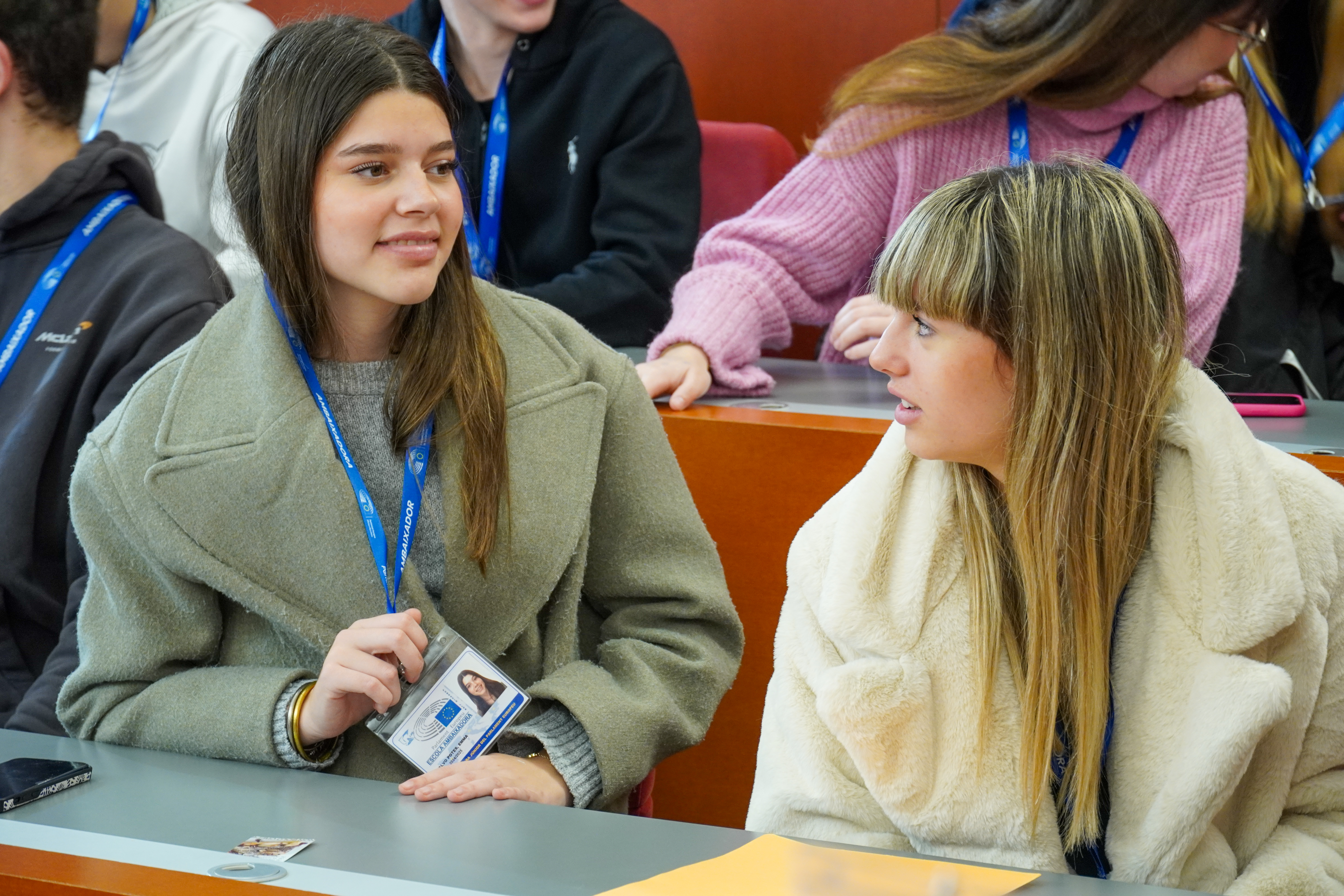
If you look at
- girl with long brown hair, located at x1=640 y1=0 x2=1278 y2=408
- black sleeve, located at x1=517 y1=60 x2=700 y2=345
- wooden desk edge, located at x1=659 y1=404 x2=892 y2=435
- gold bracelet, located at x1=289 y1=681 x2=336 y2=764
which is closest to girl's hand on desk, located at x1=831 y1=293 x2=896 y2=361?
girl with long brown hair, located at x1=640 y1=0 x2=1278 y2=408

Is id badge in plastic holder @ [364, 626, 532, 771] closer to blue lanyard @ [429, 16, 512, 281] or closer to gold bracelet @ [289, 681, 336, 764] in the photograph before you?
gold bracelet @ [289, 681, 336, 764]

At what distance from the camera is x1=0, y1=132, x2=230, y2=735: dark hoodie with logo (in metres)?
1.76

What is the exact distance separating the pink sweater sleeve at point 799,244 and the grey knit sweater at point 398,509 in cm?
73

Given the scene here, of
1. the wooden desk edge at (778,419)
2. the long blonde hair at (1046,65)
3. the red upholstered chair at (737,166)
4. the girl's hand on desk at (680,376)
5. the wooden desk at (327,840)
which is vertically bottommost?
the wooden desk at (327,840)

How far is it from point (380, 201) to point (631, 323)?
3.82ft

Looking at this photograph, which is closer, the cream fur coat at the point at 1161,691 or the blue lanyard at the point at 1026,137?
the cream fur coat at the point at 1161,691

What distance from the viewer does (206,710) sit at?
1342 millimetres

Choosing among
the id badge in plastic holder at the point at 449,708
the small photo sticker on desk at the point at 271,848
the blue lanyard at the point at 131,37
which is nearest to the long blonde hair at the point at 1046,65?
the id badge in plastic holder at the point at 449,708

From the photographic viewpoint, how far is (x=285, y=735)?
1321 millimetres

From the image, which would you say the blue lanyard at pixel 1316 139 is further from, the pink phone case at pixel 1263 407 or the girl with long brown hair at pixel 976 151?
the pink phone case at pixel 1263 407

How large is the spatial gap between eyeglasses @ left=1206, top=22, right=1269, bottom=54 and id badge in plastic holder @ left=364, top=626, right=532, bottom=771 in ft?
4.92

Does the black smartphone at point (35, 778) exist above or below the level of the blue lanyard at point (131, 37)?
below

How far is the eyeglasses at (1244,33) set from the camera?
6.66ft

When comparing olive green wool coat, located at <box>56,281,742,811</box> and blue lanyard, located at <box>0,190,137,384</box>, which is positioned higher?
blue lanyard, located at <box>0,190,137,384</box>
